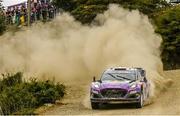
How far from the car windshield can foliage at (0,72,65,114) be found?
125 inches

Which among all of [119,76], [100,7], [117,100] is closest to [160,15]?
[100,7]

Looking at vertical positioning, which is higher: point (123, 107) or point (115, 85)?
point (115, 85)

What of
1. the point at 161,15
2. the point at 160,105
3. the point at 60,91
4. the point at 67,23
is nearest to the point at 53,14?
the point at 67,23

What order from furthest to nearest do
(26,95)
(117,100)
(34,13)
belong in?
1. (34,13)
2. (26,95)
3. (117,100)

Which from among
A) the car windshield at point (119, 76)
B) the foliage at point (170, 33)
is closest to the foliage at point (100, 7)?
the foliage at point (170, 33)

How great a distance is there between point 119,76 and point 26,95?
173 inches

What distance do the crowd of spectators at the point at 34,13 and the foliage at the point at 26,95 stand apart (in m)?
19.9

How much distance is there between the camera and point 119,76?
1209 inches

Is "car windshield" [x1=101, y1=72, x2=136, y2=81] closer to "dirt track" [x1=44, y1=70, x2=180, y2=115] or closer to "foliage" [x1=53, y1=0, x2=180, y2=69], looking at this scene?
"dirt track" [x1=44, y1=70, x2=180, y2=115]

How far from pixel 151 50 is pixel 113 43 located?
2746 mm

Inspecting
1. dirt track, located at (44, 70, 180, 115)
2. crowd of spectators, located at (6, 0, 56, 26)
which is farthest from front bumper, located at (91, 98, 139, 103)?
crowd of spectators, located at (6, 0, 56, 26)

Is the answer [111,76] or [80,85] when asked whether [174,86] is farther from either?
[111,76]

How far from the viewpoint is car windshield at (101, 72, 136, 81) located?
99.8 feet

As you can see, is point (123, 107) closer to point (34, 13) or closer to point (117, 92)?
point (117, 92)
